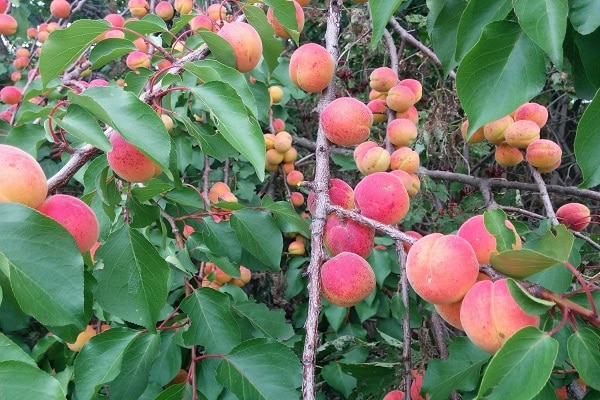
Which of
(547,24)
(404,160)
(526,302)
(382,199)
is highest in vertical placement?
(547,24)

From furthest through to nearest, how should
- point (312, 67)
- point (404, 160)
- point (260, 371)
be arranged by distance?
point (404, 160)
point (312, 67)
point (260, 371)

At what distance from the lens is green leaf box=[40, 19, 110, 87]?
754 millimetres

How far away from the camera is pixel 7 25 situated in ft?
7.55

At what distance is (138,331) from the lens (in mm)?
995

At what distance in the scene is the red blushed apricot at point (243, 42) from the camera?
36.0 inches

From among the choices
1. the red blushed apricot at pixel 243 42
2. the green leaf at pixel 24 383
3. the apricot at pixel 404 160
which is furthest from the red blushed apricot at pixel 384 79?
the green leaf at pixel 24 383

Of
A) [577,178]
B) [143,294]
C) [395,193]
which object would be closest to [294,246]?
[395,193]

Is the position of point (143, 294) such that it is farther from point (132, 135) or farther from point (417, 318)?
point (417, 318)

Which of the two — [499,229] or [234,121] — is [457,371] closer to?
[499,229]

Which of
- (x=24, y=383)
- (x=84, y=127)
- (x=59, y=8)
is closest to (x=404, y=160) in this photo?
(x=84, y=127)

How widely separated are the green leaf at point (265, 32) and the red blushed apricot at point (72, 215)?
0.50m

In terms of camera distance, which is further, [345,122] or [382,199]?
[345,122]

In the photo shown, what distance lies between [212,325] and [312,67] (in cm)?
55

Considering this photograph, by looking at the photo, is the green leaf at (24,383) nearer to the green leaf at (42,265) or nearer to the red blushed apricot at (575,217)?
the green leaf at (42,265)
